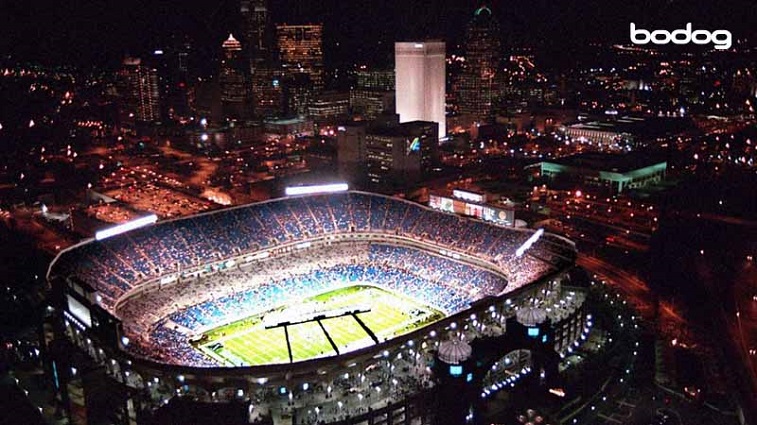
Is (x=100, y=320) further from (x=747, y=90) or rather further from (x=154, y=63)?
(x=154, y=63)

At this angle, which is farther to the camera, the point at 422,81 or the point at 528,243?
the point at 422,81

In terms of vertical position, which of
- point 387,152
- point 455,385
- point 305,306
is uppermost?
point 387,152

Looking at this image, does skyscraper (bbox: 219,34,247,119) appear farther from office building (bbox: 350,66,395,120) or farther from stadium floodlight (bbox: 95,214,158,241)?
stadium floodlight (bbox: 95,214,158,241)

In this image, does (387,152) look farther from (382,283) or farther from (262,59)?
(262,59)

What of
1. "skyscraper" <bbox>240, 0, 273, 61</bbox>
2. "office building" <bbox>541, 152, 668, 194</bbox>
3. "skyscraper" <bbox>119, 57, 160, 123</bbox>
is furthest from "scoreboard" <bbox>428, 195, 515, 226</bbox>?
"skyscraper" <bbox>240, 0, 273, 61</bbox>

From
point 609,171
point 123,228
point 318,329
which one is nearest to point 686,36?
point 318,329

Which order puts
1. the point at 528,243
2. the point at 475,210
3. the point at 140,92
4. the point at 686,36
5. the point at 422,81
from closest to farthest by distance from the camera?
the point at 686,36 → the point at 528,243 → the point at 475,210 → the point at 422,81 → the point at 140,92

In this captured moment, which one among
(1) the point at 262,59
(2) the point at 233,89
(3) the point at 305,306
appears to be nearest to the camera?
(3) the point at 305,306
